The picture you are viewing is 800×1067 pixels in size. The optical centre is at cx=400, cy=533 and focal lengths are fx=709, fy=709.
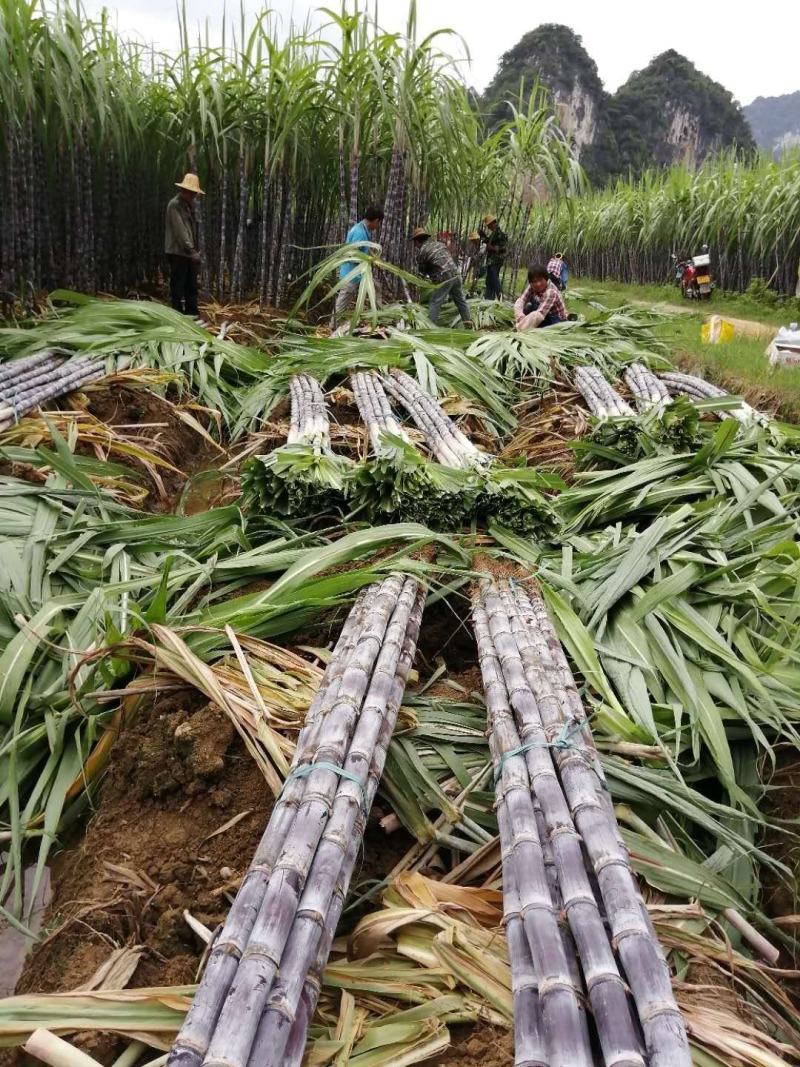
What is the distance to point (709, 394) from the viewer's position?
174 inches

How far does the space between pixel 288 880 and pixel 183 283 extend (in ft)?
18.1

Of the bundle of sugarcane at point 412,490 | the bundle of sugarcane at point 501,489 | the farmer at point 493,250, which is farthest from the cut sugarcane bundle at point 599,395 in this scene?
the farmer at point 493,250

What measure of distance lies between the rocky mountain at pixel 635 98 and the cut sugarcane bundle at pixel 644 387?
46.9 m

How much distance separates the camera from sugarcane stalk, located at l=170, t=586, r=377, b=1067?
0.97 meters

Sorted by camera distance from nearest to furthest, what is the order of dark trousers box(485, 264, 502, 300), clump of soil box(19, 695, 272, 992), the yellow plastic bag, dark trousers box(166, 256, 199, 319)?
clump of soil box(19, 695, 272, 992), dark trousers box(166, 256, 199, 319), the yellow plastic bag, dark trousers box(485, 264, 502, 300)

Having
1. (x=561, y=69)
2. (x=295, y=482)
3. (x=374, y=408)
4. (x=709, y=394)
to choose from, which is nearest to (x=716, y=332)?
(x=709, y=394)

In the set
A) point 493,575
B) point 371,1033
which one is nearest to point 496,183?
point 493,575

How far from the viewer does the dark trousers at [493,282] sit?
904 centimetres

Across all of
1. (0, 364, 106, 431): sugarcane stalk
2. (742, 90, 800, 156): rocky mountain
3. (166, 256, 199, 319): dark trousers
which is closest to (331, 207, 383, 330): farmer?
(166, 256, 199, 319): dark trousers

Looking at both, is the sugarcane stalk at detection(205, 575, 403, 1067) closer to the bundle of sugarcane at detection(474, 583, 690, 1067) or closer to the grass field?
the bundle of sugarcane at detection(474, 583, 690, 1067)

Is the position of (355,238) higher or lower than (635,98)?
lower

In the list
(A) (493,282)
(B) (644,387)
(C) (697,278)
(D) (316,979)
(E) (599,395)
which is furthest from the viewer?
(C) (697,278)

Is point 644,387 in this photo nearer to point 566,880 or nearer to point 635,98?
point 566,880

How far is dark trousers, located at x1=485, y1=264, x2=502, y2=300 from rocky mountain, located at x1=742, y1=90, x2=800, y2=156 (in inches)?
4847
